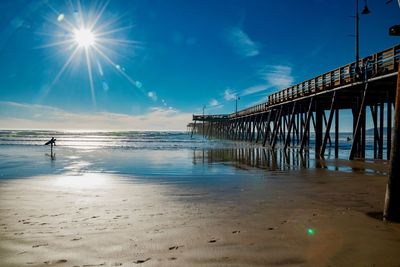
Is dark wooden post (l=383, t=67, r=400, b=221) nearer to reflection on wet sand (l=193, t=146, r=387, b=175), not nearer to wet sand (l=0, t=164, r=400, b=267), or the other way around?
wet sand (l=0, t=164, r=400, b=267)

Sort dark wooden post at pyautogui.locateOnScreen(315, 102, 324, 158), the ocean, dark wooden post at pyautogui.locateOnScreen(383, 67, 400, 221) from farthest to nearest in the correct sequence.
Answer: dark wooden post at pyautogui.locateOnScreen(315, 102, 324, 158) → the ocean → dark wooden post at pyautogui.locateOnScreen(383, 67, 400, 221)

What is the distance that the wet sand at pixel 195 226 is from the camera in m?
3.82

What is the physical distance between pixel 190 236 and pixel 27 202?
4571mm

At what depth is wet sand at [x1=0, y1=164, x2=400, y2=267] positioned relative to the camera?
12.5 feet

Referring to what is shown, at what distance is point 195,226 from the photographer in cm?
519

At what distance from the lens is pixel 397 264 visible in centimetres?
359

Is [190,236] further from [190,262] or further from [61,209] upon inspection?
[61,209]

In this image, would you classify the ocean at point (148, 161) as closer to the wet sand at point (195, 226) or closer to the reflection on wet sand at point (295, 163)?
the reflection on wet sand at point (295, 163)

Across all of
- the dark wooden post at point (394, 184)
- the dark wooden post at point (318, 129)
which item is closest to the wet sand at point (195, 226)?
the dark wooden post at point (394, 184)

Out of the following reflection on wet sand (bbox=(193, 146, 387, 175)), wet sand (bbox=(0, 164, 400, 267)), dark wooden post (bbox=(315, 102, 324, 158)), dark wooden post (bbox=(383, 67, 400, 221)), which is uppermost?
dark wooden post (bbox=(315, 102, 324, 158))

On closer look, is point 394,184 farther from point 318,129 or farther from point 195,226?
point 318,129

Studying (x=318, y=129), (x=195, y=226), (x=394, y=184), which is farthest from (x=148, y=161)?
(x=318, y=129)

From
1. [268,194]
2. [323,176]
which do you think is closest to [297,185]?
[268,194]

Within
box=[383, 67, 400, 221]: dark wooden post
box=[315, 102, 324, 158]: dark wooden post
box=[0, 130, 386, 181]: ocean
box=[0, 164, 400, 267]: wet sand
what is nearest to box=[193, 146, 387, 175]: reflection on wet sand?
box=[0, 130, 386, 181]: ocean
